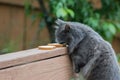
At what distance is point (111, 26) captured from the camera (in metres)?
4.17

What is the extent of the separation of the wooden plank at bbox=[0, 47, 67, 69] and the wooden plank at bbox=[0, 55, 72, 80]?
0.07ft

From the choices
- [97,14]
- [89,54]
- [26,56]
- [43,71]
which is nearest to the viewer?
[26,56]

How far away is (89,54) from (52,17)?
7.50ft

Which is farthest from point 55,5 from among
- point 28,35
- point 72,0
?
point 28,35

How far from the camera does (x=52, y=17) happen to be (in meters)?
4.42

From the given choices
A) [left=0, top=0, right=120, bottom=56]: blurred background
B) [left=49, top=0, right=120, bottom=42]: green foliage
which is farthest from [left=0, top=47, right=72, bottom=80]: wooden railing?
[left=49, top=0, right=120, bottom=42]: green foliage

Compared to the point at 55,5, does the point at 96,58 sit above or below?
below

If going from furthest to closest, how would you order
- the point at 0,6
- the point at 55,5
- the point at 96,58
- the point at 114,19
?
the point at 0,6 → the point at 114,19 → the point at 55,5 → the point at 96,58

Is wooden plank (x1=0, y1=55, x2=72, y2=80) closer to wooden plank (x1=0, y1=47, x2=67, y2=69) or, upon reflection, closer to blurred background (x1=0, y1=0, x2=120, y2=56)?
wooden plank (x1=0, y1=47, x2=67, y2=69)

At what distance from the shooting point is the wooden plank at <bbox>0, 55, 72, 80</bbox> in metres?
1.83

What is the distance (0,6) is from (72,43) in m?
3.09

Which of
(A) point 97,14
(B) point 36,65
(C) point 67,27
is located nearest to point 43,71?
(B) point 36,65

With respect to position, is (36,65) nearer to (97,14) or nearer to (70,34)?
(70,34)

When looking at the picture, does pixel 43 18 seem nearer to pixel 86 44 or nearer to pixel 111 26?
pixel 111 26
